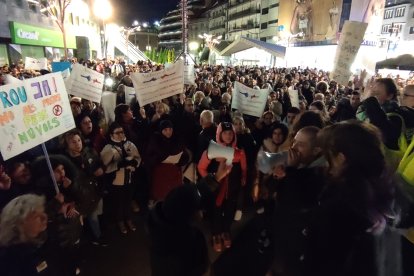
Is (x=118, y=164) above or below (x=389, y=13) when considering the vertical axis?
below

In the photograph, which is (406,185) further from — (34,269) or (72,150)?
(72,150)

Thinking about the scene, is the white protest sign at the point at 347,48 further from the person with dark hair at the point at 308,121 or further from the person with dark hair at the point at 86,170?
the person with dark hair at the point at 86,170

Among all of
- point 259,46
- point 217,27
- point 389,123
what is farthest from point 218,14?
point 389,123

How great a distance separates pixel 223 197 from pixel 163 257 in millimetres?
2639

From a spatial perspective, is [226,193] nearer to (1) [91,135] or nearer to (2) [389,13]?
(1) [91,135]

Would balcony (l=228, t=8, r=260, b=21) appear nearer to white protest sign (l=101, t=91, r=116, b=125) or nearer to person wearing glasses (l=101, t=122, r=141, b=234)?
white protest sign (l=101, t=91, r=116, b=125)

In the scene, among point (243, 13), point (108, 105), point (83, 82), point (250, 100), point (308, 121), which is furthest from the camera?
point (243, 13)

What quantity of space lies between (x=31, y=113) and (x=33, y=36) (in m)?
24.8

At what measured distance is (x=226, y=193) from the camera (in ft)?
15.0

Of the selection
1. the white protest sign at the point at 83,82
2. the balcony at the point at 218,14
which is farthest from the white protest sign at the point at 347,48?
the balcony at the point at 218,14

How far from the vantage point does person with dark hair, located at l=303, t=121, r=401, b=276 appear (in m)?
1.67

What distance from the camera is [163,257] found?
6.47 ft

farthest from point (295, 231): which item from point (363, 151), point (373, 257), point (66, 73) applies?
point (66, 73)

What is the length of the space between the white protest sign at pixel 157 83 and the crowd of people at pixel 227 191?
15.6 inches
